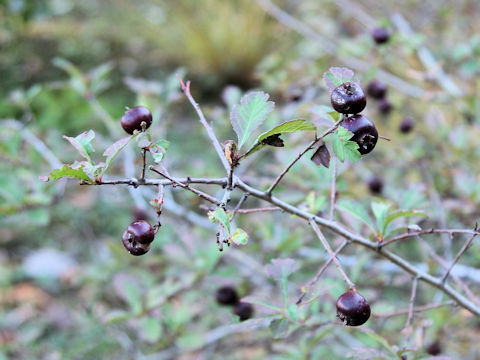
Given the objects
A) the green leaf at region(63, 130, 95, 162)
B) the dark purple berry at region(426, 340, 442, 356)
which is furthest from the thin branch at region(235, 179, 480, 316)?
the dark purple berry at region(426, 340, 442, 356)

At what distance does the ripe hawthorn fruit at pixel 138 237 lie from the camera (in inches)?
21.7

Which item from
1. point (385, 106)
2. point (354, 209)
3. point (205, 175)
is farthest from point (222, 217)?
point (205, 175)

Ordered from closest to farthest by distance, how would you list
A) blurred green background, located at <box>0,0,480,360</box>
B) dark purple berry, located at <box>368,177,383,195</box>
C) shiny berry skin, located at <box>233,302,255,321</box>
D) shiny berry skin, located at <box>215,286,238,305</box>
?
shiny berry skin, located at <box>233,302,255,321</box> < shiny berry skin, located at <box>215,286,238,305</box> < blurred green background, located at <box>0,0,480,360</box> < dark purple berry, located at <box>368,177,383,195</box>

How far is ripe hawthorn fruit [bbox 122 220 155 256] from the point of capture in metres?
0.55

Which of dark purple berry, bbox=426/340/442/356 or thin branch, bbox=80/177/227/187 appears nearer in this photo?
thin branch, bbox=80/177/227/187

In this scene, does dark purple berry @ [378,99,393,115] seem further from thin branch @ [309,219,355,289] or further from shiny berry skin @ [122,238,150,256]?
shiny berry skin @ [122,238,150,256]

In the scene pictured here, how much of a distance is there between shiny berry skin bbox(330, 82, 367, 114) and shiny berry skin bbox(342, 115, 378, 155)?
0.06ft

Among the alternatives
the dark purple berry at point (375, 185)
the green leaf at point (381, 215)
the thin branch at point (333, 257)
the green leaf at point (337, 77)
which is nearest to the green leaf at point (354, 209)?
the green leaf at point (381, 215)

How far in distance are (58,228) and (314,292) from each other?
8.32 feet

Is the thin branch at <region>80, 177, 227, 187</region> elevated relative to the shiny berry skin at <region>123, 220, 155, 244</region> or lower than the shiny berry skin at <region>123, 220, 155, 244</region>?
elevated

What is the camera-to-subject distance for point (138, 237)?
552mm

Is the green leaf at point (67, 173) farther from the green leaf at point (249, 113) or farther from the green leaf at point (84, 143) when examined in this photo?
the green leaf at point (249, 113)

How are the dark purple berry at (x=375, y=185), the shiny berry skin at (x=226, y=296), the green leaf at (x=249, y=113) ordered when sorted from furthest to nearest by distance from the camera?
the dark purple berry at (x=375, y=185) → the shiny berry skin at (x=226, y=296) → the green leaf at (x=249, y=113)

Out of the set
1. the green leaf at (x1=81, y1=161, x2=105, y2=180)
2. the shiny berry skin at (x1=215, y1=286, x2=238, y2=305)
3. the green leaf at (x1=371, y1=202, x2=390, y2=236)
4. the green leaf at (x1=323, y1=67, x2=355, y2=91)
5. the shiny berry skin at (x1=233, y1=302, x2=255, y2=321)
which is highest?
the green leaf at (x1=323, y1=67, x2=355, y2=91)
